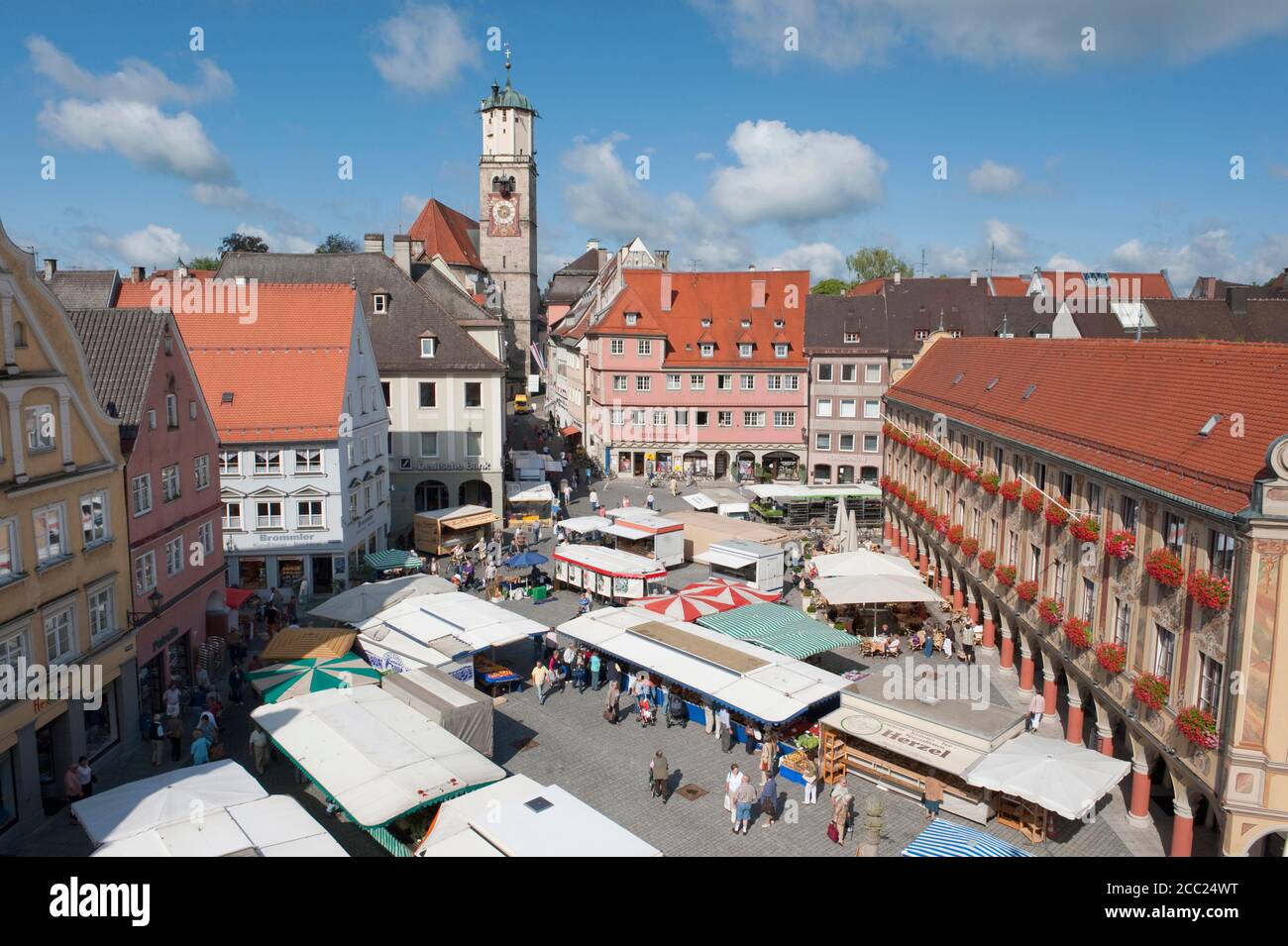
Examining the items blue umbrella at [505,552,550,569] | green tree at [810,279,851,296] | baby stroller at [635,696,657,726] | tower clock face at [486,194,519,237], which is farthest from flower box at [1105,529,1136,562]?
green tree at [810,279,851,296]

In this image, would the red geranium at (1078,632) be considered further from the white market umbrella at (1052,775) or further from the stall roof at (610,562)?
the stall roof at (610,562)

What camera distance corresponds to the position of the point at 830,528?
51.7 metres

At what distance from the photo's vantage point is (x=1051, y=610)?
25938 millimetres

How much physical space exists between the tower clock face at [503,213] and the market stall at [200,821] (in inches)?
3655

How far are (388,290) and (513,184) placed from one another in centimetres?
5430

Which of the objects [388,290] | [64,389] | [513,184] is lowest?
[64,389]

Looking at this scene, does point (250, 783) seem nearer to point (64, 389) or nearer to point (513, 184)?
point (64, 389)

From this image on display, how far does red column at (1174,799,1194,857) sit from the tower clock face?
9495 cm

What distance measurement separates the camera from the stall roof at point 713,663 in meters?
24.3

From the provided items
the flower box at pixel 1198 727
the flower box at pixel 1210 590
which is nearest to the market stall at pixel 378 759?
the flower box at pixel 1198 727

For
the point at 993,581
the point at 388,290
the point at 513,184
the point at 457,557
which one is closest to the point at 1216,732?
the point at 993,581

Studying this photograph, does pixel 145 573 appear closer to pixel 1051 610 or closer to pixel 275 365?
pixel 275 365

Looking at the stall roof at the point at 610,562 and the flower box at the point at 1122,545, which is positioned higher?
the flower box at the point at 1122,545

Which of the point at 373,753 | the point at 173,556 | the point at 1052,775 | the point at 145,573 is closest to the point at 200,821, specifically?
the point at 373,753
